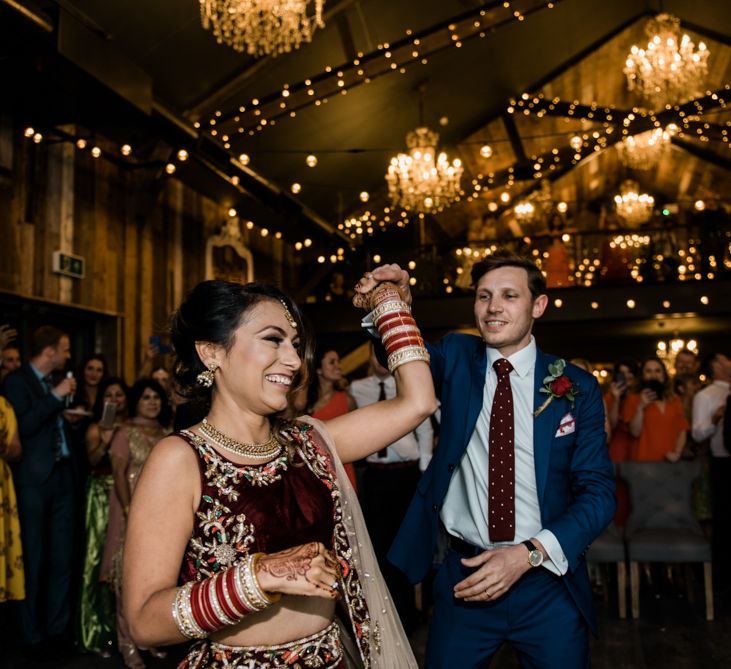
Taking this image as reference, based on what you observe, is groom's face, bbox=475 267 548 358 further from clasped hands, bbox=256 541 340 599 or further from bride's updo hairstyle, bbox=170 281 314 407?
clasped hands, bbox=256 541 340 599

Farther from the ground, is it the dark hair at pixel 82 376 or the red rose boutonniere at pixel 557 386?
the dark hair at pixel 82 376

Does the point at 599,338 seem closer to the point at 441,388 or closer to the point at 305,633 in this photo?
the point at 441,388

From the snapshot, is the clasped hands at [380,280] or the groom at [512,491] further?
the groom at [512,491]

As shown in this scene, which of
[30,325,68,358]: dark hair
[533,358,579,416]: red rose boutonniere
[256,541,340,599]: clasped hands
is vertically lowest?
[256,541,340,599]: clasped hands

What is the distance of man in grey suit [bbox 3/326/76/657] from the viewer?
407cm

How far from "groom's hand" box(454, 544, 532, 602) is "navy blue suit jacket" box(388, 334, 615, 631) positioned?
147 millimetres

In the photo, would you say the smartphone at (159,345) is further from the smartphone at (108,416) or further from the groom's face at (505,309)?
the groom's face at (505,309)

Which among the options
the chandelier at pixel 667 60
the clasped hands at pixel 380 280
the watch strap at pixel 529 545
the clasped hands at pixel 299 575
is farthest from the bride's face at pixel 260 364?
the chandelier at pixel 667 60

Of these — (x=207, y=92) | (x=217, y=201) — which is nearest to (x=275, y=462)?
(x=207, y=92)

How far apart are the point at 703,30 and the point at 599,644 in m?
9.73

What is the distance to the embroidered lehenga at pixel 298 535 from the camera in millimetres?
1409

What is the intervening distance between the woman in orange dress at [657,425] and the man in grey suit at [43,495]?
3766 mm

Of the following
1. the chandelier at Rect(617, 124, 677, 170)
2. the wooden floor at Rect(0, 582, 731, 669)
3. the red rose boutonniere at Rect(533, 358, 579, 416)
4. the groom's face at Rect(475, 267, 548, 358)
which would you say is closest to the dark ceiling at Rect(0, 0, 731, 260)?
the chandelier at Rect(617, 124, 677, 170)

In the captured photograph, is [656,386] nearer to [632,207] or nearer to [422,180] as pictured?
[422,180]
